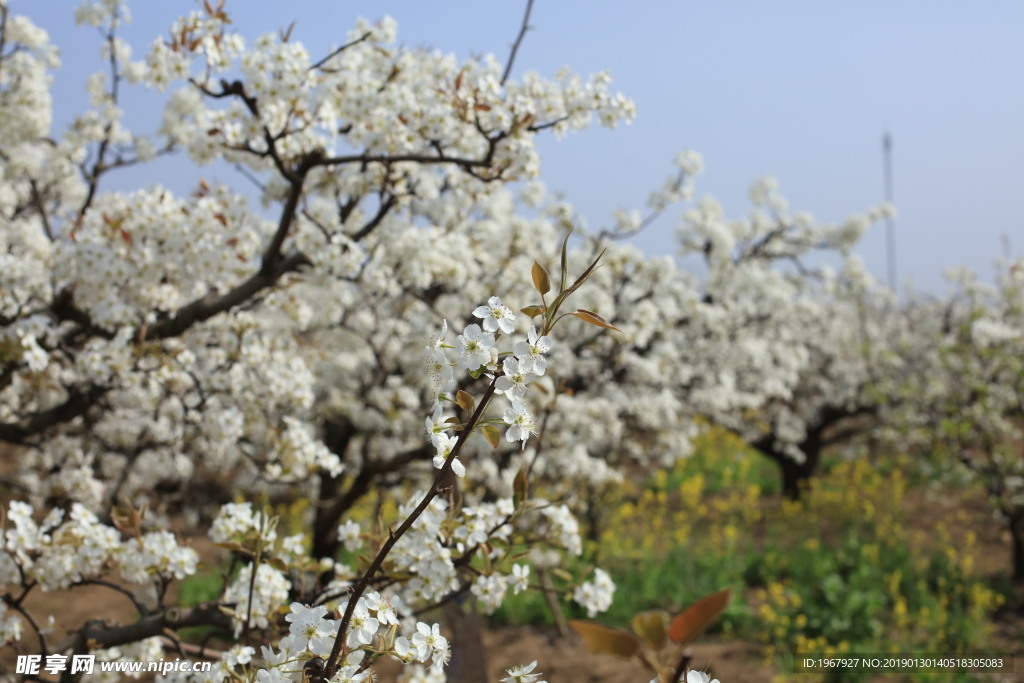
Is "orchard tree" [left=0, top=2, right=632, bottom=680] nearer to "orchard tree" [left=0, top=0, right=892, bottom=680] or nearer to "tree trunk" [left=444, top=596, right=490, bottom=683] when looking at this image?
"orchard tree" [left=0, top=0, right=892, bottom=680]

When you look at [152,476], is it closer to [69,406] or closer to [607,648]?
[69,406]

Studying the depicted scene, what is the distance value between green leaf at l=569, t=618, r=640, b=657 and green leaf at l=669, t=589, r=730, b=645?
0.06 meters

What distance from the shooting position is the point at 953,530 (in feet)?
29.4

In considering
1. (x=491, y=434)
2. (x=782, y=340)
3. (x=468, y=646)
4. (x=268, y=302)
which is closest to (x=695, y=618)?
(x=491, y=434)

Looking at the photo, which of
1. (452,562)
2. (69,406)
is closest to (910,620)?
(452,562)

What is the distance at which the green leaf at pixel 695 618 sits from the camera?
857mm

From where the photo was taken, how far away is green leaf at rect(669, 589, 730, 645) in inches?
33.8

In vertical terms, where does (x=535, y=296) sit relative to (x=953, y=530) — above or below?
above

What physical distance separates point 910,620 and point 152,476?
22.0ft

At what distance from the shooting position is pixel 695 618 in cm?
87

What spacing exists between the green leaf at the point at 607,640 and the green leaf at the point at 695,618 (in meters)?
0.06

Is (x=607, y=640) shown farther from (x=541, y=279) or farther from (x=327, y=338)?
(x=327, y=338)

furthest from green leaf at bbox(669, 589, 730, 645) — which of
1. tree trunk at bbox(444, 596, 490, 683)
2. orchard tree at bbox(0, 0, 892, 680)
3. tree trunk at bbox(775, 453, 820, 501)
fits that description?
tree trunk at bbox(775, 453, 820, 501)

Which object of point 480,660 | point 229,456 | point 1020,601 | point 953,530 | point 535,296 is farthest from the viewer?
point 953,530
